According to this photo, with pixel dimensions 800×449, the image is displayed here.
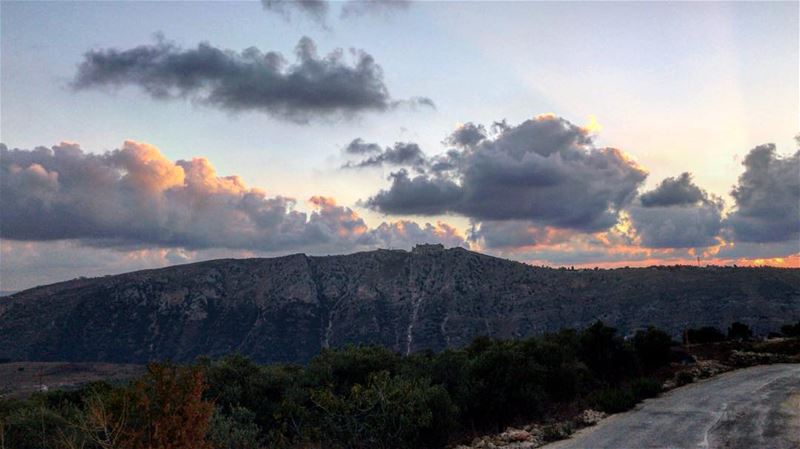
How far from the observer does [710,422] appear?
1770 centimetres

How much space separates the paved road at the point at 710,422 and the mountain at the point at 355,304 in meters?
73.5

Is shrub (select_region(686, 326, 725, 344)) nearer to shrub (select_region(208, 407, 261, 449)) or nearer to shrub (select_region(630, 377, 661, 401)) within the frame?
shrub (select_region(630, 377, 661, 401))

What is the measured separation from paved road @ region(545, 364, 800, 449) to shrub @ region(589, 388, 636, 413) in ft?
1.51

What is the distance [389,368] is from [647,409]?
9974mm

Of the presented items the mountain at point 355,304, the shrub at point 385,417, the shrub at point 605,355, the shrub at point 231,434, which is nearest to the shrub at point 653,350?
the shrub at point 605,355

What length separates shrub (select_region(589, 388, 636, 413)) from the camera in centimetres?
2148

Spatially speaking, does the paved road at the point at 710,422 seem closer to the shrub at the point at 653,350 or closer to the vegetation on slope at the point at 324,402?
the vegetation on slope at the point at 324,402

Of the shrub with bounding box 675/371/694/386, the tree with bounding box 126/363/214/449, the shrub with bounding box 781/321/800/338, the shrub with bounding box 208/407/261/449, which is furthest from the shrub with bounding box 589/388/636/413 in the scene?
the shrub with bounding box 781/321/800/338

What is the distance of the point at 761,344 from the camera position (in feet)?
133

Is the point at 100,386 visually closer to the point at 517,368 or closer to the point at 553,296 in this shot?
the point at 517,368

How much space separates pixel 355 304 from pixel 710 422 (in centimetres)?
11765

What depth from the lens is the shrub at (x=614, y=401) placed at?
21484mm

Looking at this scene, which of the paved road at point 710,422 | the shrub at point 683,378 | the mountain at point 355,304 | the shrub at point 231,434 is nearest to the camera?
the shrub at point 231,434

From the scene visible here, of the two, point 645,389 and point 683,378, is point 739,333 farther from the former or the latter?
point 645,389
